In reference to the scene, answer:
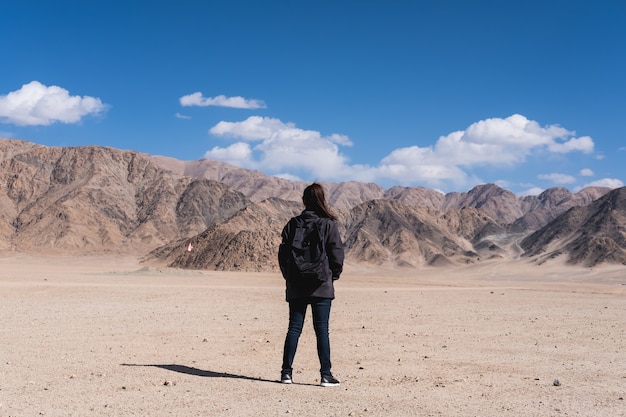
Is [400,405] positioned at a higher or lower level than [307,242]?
lower

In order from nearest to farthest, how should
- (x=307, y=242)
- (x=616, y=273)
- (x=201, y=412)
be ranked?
(x=201, y=412), (x=307, y=242), (x=616, y=273)

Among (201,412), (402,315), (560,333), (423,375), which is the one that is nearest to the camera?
(201,412)

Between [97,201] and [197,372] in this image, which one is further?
[97,201]

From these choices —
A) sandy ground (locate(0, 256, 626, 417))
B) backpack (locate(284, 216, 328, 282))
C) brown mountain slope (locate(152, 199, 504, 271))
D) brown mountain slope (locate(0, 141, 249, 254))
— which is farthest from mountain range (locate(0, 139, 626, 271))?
backpack (locate(284, 216, 328, 282))

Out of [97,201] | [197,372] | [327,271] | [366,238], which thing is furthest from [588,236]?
[327,271]

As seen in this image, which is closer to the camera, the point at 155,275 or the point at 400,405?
the point at 400,405

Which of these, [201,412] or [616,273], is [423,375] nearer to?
[201,412]

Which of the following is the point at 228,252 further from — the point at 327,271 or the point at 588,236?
the point at 588,236

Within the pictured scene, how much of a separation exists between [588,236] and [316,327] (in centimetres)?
12425

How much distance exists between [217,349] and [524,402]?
5538 mm

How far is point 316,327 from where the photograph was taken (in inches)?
308

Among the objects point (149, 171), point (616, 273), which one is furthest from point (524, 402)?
point (149, 171)

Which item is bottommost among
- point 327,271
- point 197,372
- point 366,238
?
point 197,372

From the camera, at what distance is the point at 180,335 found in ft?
42.1
